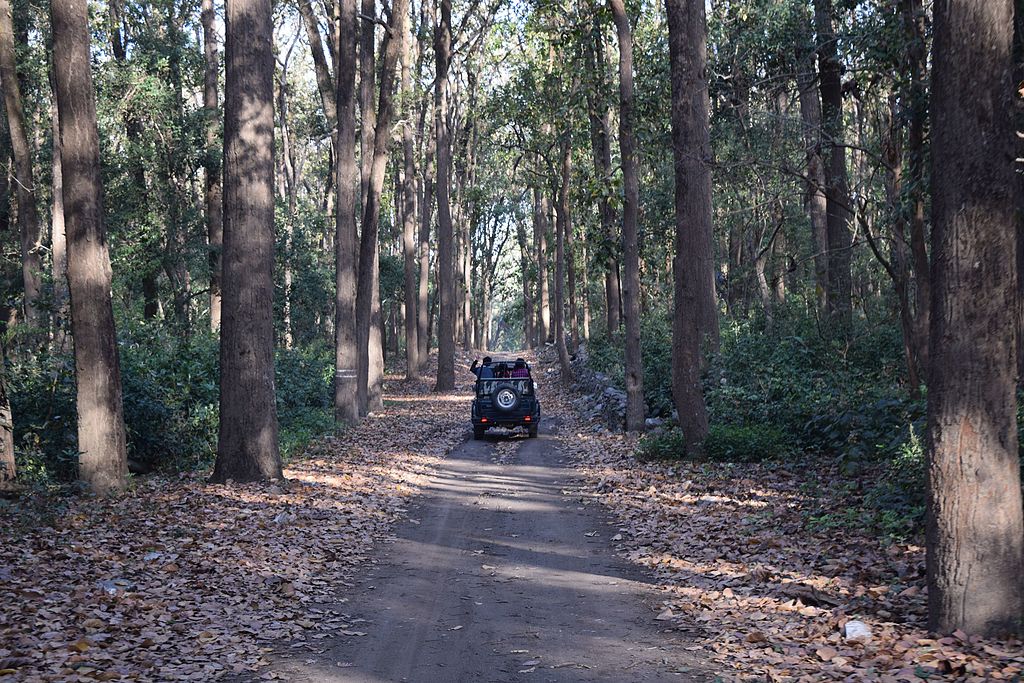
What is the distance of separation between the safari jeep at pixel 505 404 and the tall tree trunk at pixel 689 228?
22.5 feet

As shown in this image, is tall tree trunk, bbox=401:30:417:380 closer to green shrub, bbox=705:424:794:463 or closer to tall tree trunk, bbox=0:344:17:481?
green shrub, bbox=705:424:794:463

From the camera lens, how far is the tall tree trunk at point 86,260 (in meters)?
11.8

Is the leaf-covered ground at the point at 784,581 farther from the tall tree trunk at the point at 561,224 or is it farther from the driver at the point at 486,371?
the tall tree trunk at the point at 561,224

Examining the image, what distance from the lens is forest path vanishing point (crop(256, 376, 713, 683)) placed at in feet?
20.6

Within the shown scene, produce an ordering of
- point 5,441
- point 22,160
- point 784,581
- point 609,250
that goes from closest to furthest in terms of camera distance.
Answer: point 784,581, point 5,441, point 22,160, point 609,250

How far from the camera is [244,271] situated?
518 inches

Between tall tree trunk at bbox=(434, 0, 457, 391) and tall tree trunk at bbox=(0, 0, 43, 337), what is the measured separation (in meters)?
14.5

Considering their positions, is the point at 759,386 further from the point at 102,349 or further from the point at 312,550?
the point at 102,349

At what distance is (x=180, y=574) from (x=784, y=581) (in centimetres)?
592

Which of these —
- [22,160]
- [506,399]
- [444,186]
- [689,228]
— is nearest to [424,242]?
[444,186]

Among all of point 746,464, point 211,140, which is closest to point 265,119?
point 746,464

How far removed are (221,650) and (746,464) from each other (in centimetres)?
1052

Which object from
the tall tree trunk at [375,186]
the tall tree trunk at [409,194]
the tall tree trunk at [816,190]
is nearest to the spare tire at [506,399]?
the tall tree trunk at [375,186]

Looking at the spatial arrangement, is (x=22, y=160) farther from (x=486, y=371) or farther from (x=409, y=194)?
(x=409, y=194)
